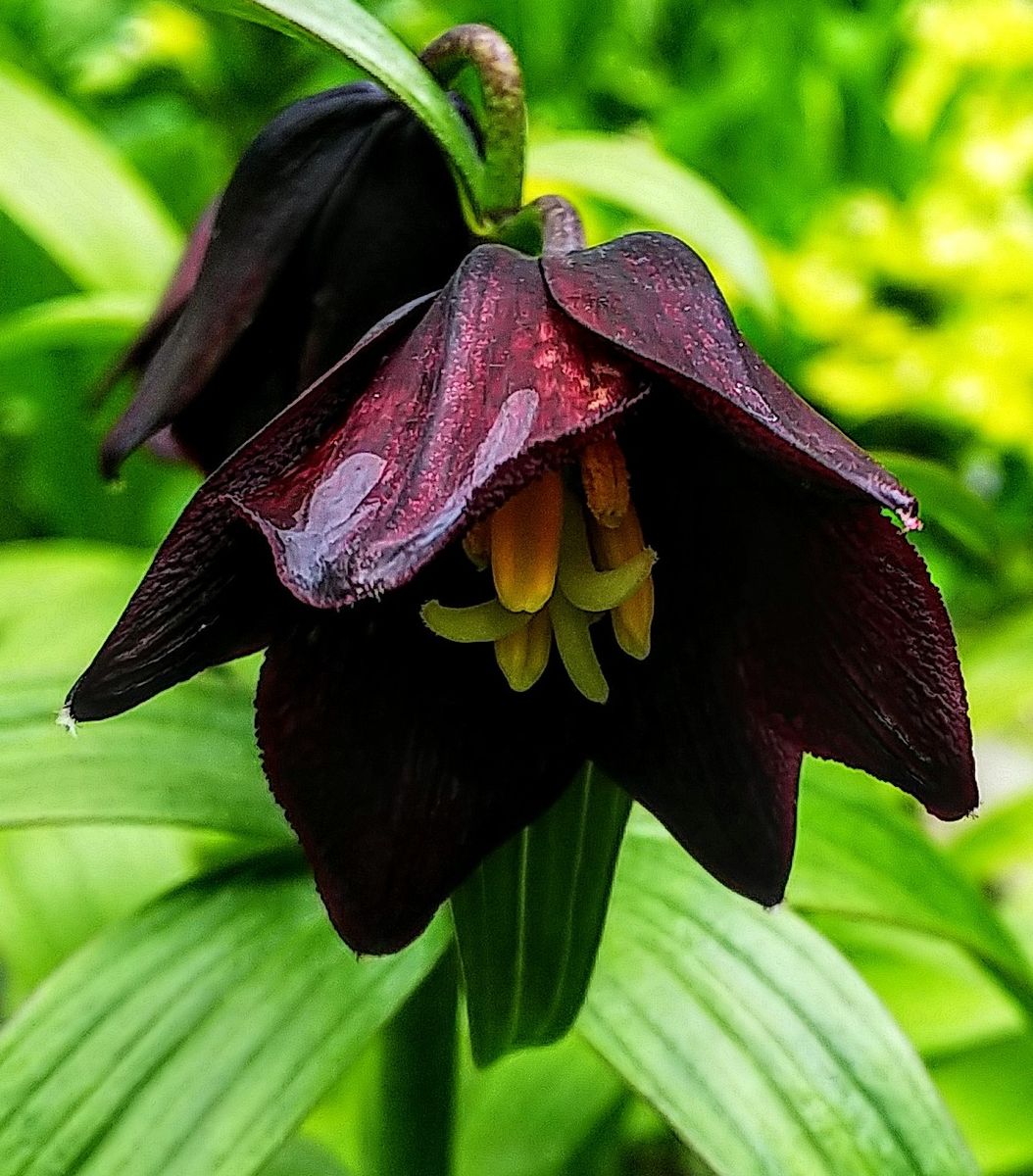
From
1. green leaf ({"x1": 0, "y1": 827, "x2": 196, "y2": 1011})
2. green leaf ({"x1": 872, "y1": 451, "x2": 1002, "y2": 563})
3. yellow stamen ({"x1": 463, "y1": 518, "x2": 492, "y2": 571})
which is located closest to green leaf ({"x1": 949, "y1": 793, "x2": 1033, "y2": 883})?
green leaf ({"x1": 872, "y1": 451, "x2": 1002, "y2": 563})

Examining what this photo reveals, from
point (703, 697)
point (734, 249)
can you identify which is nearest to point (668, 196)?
point (734, 249)

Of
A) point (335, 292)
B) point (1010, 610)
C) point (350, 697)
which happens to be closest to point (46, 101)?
point (335, 292)

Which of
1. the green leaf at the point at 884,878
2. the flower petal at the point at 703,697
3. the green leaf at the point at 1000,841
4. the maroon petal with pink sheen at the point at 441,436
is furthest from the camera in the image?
the green leaf at the point at 1000,841

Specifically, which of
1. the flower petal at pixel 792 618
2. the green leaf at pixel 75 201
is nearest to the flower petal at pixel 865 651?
the flower petal at pixel 792 618

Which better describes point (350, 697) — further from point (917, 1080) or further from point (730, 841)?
point (917, 1080)

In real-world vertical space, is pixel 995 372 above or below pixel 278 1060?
below

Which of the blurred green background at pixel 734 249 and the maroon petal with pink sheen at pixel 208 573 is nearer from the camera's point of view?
the maroon petal with pink sheen at pixel 208 573

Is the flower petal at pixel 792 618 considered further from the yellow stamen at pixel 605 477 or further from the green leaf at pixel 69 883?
the green leaf at pixel 69 883
